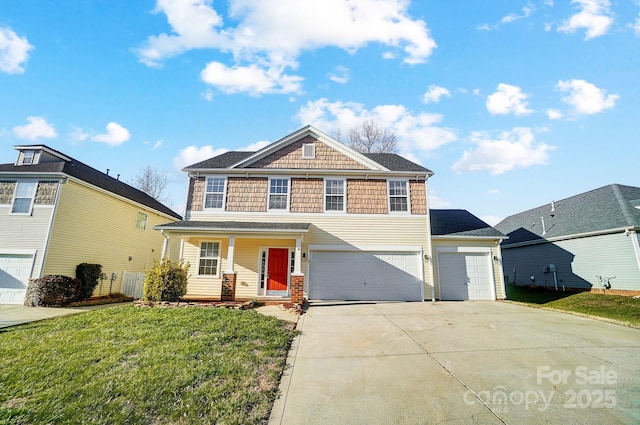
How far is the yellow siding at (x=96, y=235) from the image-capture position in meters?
12.4

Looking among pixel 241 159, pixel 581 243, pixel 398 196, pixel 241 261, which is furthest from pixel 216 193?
pixel 581 243

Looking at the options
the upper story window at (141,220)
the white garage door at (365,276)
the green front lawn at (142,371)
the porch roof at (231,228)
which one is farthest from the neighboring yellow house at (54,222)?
the white garage door at (365,276)

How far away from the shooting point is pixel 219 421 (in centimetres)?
310

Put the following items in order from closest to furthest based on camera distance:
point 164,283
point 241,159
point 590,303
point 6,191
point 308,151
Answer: point 164,283, point 590,303, point 6,191, point 308,151, point 241,159

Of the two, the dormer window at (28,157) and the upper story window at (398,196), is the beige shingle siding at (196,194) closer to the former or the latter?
the dormer window at (28,157)

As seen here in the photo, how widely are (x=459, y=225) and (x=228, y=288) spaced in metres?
11.8

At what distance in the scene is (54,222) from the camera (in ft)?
39.8

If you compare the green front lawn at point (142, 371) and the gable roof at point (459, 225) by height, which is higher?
the gable roof at point (459, 225)

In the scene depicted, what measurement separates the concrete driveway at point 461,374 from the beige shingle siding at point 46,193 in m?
13.3

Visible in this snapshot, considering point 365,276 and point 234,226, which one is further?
Answer: point 365,276

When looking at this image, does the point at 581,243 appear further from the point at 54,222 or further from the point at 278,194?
the point at 54,222

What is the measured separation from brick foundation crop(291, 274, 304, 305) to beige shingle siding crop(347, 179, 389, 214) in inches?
174

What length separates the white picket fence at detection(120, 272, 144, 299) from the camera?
15.1 meters

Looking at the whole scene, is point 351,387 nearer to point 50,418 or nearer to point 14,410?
point 50,418
